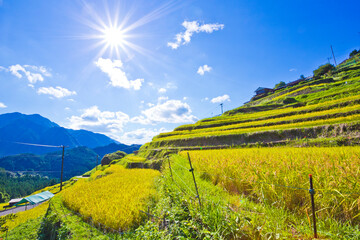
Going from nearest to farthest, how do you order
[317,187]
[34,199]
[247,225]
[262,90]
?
[247,225]
[317,187]
[34,199]
[262,90]

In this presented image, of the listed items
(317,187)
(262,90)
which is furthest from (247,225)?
(262,90)

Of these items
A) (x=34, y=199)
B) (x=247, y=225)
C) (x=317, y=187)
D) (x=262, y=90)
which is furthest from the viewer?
(x=262, y=90)

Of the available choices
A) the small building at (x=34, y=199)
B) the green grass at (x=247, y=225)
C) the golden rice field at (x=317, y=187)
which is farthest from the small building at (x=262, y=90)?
the small building at (x=34, y=199)

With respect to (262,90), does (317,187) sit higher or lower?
lower

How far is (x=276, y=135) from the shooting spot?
13234mm

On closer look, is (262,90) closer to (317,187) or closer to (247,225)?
(317,187)

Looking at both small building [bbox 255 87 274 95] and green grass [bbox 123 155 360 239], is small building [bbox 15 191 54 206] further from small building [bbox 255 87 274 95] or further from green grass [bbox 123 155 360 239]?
small building [bbox 255 87 274 95]

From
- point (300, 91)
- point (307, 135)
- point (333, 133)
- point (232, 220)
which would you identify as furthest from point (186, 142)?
point (300, 91)

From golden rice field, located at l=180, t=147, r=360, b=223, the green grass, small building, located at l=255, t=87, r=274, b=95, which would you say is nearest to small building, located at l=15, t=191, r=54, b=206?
the green grass

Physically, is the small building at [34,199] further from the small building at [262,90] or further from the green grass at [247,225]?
the small building at [262,90]

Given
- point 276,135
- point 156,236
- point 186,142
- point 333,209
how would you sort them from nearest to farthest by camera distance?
point 333,209 < point 156,236 < point 276,135 < point 186,142

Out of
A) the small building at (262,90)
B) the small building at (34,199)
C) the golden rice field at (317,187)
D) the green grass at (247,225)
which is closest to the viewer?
the green grass at (247,225)

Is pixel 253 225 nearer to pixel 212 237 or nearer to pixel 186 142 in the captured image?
pixel 212 237

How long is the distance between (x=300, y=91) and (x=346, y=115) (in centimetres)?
3141
